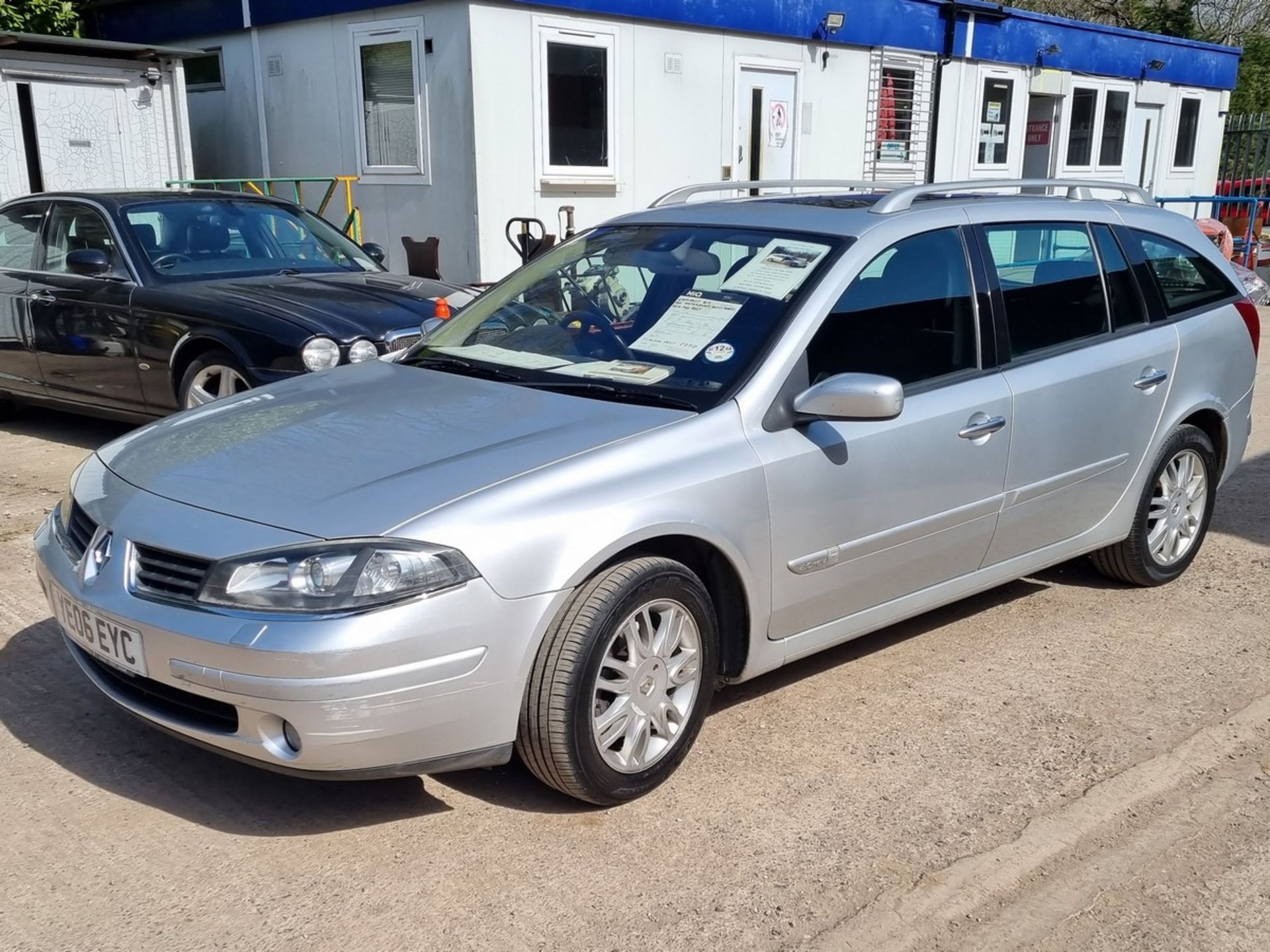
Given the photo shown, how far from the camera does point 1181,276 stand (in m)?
5.23

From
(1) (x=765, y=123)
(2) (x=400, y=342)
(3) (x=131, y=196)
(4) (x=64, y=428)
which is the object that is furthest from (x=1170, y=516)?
(1) (x=765, y=123)

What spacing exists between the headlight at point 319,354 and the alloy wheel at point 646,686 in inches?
136

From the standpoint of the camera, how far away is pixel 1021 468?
434 centimetres

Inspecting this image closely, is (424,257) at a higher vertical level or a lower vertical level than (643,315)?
lower

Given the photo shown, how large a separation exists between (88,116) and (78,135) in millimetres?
242

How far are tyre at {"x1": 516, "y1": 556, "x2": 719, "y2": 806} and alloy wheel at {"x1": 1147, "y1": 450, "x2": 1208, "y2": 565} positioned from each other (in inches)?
99.2

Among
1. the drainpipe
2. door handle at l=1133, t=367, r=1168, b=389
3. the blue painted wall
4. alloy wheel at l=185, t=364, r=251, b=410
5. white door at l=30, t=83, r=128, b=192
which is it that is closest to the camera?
door handle at l=1133, t=367, r=1168, b=389

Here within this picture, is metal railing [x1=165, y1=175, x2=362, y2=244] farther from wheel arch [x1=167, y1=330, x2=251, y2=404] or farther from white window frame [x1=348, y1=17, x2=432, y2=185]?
wheel arch [x1=167, y1=330, x2=251, y2=404]

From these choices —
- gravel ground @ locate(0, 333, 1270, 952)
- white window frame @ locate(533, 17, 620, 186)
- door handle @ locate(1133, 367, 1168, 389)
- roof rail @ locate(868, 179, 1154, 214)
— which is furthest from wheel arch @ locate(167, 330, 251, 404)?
white window frame @ locate(533, 17, 620, 186)

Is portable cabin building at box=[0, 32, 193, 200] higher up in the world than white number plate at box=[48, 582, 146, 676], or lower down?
higher up

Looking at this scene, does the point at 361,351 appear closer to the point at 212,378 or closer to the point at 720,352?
the point at 212,378

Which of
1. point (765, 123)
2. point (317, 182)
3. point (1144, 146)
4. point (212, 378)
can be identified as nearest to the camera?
point (212, 378)

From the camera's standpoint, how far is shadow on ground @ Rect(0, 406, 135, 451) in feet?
25.8

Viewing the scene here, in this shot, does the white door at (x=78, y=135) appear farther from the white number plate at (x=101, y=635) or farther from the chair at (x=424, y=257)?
the white number plate at (x=101, y=635)
